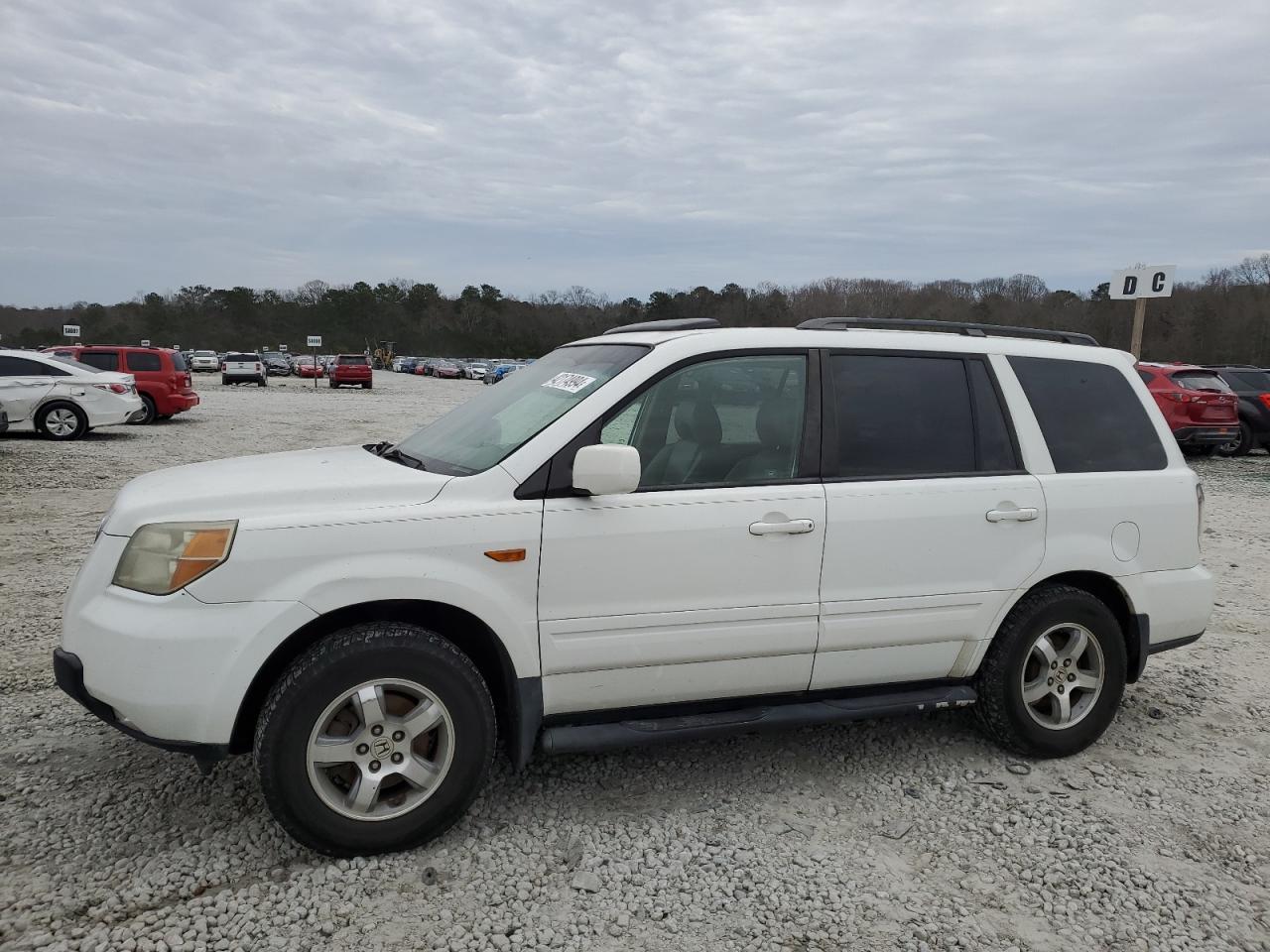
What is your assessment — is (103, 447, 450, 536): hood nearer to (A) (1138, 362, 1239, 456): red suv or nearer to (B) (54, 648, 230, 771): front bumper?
(B) (54, 648, 230, 771): front bumper

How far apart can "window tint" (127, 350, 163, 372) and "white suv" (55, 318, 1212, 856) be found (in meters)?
18.5

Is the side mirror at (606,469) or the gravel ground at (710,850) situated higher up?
the side mirror at (606,469)

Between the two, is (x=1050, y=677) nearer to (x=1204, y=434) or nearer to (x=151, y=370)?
(x=1204, y=434)

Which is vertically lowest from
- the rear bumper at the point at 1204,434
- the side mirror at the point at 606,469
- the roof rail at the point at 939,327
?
the rear bumper at the point at 1204,434

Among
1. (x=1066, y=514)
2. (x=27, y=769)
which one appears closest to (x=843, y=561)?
(x=1066, y=514)

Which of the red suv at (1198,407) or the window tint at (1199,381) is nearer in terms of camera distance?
the red suv at (1198,407)

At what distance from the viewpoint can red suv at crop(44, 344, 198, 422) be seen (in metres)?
19.4

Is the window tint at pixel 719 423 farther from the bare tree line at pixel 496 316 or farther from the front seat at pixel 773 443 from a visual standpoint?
the bare tree line at pixel 496 316

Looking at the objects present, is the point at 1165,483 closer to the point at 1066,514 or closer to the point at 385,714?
the point at 1066,514

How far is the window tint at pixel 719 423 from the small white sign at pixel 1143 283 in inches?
557

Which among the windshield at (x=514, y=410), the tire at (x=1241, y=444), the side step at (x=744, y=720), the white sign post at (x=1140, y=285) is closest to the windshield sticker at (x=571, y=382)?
the windshield at (x=514, y=410)

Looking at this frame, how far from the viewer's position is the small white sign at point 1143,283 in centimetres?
1548

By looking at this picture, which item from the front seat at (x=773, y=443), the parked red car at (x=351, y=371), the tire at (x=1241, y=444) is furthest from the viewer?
the parked red car at (x=351, y=371)

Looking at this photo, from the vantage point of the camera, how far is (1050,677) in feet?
13.1
